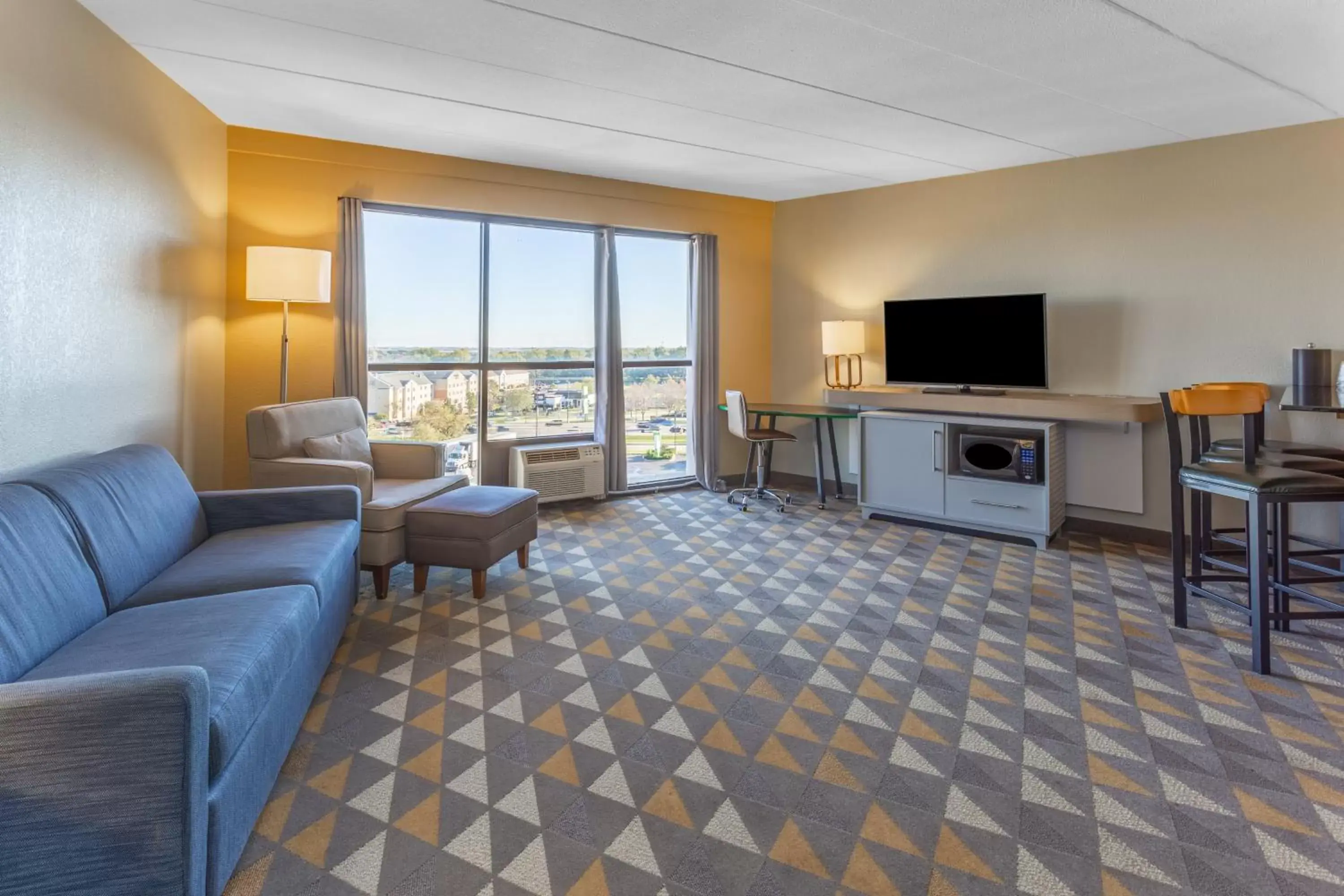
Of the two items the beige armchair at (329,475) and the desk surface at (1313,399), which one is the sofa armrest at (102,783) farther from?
the desk surface at (1313,399)

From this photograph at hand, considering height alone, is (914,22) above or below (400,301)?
above

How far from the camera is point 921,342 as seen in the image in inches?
203

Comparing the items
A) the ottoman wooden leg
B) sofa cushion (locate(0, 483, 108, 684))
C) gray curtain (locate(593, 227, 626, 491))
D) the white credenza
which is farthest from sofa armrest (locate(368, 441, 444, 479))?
the white credenza

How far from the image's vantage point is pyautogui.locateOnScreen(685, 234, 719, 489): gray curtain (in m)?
5.93

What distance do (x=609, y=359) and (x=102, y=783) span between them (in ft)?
14.6

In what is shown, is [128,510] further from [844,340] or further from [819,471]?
[844,340]

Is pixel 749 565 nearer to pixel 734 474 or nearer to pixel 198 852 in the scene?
pixel 734 474

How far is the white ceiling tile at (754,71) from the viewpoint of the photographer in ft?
8.75

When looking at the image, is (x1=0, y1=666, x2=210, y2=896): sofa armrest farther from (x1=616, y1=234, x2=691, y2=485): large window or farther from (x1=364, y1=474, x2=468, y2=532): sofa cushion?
(x1=616, y1=234, x2=691, y2=485): large window

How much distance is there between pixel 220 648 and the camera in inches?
68.6

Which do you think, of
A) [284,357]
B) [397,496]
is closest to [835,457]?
[397,496]

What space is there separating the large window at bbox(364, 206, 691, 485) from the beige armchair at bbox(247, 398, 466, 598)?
1021 millimetres

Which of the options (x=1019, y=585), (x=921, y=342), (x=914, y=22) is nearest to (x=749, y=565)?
(x=1019, y=585)

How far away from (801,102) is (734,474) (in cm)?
347
